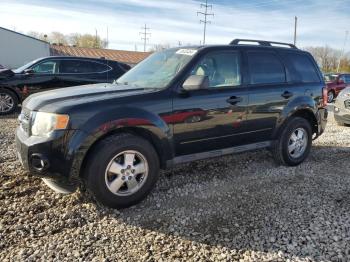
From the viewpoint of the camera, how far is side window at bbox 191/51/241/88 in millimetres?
4410

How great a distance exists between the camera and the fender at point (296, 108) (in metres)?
5.15

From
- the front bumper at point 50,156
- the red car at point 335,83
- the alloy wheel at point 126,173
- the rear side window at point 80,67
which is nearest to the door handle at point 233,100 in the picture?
the alloy wheel at point 126,173

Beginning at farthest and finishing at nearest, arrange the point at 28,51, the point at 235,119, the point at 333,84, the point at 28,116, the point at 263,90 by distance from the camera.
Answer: the point at 28,51 < the point at 333,84 < the point at 263,90 < the point at 235,119 < the point at 28,116

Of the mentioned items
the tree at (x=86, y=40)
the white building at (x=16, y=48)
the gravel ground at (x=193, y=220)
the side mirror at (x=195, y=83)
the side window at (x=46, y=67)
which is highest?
the tree at (x=86, y=40)

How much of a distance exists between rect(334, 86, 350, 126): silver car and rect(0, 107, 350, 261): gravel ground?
4.77 m

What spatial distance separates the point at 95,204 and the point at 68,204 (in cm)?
29

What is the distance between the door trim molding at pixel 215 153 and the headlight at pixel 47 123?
51.8 inches

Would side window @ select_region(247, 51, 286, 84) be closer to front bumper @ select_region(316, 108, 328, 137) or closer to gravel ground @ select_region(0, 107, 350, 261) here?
front bumper @ select_region(316, 108, 328, 137)

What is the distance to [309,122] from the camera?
568cm

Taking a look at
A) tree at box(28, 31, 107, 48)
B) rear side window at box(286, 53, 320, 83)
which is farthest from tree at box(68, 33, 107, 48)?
rear side window at box(286, 53, 320, 83)

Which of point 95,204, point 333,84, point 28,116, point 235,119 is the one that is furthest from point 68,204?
point 333,84

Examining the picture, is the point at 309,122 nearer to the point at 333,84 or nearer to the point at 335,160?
the point at 335,160

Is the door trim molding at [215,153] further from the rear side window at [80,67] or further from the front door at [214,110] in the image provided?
the rear side window at [80,67]

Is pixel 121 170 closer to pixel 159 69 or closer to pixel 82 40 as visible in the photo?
pixel 159 69
